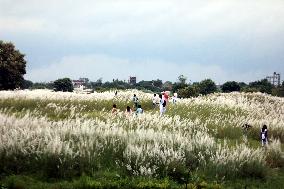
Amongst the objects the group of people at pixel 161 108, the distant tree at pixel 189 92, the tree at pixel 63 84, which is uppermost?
the tree at pixel 63 84

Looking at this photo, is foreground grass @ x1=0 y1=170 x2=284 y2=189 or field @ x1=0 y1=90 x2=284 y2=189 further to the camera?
field @ x1=0 y1=90 x2=284 y2=189

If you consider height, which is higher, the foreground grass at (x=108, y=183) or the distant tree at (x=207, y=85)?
the distant tree at (x=207, y=85)

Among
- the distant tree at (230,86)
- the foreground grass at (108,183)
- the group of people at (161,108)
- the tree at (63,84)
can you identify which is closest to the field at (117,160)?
the foreground grass at (108,183)

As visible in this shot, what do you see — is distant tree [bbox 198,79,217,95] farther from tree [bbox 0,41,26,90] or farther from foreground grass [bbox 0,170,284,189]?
foreground grass [bbox 0,170,284,189]

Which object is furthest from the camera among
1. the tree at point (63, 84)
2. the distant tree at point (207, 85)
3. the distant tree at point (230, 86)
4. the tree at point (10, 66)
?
the distant tree at point (230, 86)

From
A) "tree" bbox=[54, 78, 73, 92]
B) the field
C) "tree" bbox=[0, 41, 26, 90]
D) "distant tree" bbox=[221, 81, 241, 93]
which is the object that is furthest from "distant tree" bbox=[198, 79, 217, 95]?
the field

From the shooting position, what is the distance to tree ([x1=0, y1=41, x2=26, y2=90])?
52166 mm

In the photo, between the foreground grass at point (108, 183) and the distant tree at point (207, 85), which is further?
the distant tree at point (207, 85)

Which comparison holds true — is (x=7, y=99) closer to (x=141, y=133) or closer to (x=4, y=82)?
(x=141, y=133)

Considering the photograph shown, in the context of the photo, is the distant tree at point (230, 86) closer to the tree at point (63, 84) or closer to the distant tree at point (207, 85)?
Answer: the distant tree at point (207, 85)

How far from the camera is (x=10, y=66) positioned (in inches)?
2073

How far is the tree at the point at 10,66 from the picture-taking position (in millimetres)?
52166

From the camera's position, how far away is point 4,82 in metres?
53.3

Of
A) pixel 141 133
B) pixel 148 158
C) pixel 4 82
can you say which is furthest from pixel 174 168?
pixel 4 82
